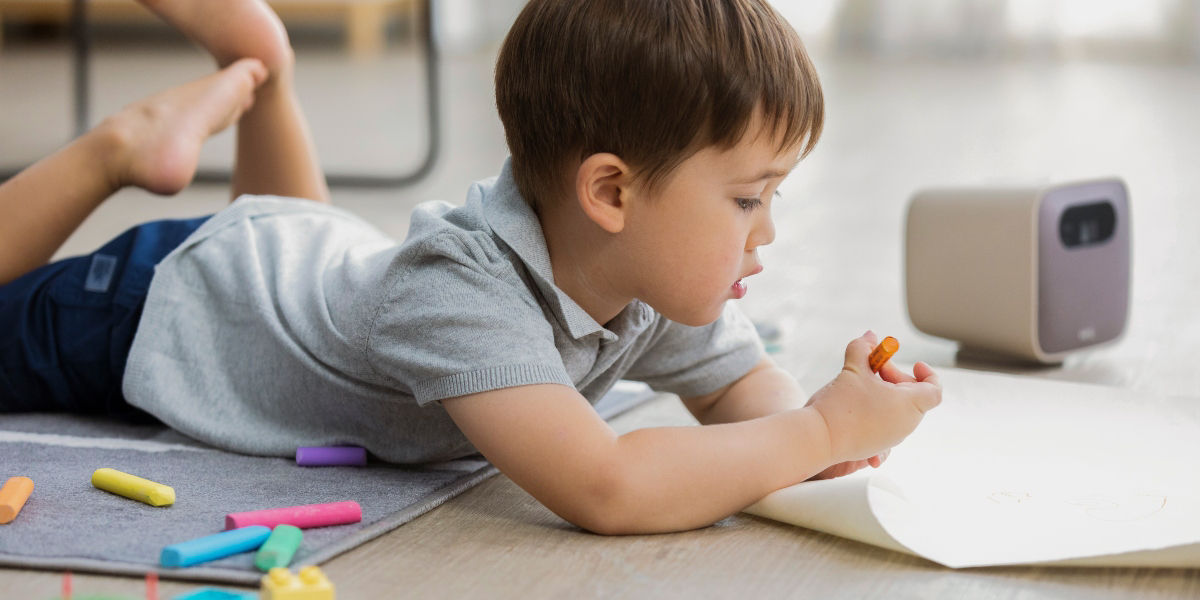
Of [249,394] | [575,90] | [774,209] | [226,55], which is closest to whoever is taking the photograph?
[575,90]

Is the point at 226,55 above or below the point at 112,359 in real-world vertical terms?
above

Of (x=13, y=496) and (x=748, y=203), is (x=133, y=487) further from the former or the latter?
(x=748, y=203)

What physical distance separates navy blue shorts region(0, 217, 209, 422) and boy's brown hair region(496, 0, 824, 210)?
1.40ft

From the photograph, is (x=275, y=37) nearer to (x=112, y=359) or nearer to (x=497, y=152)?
(x=112, y=359)

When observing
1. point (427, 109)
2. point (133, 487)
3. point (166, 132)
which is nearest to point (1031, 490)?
point (133, 487)

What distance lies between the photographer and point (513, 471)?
0.75m

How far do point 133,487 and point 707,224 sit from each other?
0.40 m

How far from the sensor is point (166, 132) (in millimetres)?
1067

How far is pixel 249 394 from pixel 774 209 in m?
1.41

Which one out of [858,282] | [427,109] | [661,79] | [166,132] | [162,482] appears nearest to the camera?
[661,79]

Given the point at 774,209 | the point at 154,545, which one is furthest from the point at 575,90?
the point at 774,209

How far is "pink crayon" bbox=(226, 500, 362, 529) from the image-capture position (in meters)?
0.74

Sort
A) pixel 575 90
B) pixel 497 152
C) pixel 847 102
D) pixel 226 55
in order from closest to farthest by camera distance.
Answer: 1. pixel 575 90
2. pixel 226 55
3. pixel 497 152
4. pixel 847 102

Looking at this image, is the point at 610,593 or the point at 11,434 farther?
the point at 11,434
